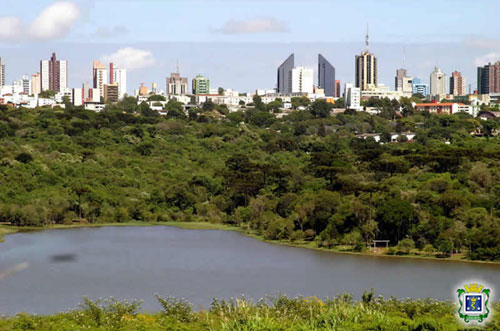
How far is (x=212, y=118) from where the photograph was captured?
61625mm

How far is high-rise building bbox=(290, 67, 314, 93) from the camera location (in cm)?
9912

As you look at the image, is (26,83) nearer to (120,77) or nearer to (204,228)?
(120,77)

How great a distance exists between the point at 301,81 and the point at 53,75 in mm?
28686

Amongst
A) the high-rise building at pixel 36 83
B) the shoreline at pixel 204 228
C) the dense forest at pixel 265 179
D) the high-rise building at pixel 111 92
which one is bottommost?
the shoreline at pixel 204 228

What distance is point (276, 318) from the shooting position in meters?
15.5

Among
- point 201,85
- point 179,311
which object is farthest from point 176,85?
point 179,311

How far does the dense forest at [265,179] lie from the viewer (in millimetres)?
28453

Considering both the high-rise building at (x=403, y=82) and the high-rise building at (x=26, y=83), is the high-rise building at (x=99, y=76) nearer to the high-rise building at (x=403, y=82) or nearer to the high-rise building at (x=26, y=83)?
the high-rise building at (x=26, y=83)

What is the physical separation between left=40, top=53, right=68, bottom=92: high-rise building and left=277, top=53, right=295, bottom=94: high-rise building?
2483 centimetres

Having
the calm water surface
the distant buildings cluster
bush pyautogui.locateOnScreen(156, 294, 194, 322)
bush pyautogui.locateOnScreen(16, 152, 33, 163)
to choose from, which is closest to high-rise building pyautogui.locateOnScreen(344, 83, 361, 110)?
the distant buildings cluster

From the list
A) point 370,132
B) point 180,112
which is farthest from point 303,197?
point 180,112

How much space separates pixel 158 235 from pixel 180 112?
1352 inches

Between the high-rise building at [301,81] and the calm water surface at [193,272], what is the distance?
227 feet

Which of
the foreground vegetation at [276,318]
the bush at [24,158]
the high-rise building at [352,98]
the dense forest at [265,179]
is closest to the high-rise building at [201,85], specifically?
the high-rise building at [352,98]
